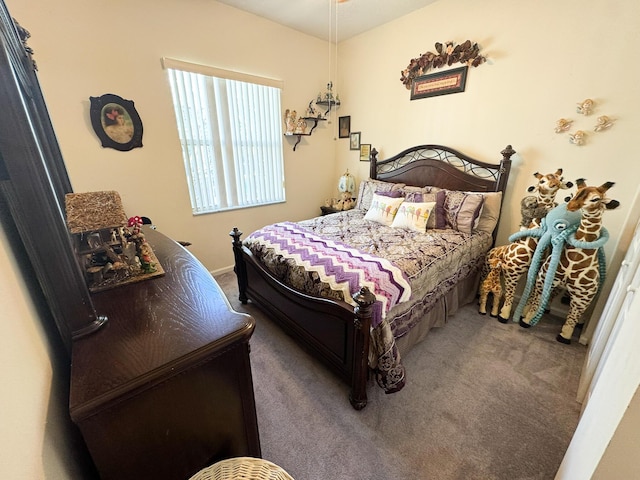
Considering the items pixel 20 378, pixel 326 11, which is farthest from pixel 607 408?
pixel 326 11

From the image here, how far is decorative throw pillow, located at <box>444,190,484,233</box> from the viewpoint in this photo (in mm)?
2406

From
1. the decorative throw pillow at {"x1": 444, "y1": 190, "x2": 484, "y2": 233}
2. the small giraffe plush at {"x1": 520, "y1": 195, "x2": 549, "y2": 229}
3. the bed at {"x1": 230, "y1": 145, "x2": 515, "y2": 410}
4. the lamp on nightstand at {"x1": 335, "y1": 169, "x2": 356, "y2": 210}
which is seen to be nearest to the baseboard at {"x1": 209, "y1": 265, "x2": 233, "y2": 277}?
the bed at {"x1": 230, "y1": 145, "x2": 515, "y2": 410}

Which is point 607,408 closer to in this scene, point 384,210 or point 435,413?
point 435,413

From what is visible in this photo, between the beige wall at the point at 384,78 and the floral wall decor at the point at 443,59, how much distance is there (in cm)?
8

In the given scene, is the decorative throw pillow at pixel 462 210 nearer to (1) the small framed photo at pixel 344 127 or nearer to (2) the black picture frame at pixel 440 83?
(2) the black picture frame at pixel 440 83

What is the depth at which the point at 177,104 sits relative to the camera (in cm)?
257

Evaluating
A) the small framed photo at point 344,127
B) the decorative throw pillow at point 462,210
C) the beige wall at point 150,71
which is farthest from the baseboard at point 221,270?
the decorative throw pillow at point 462,210

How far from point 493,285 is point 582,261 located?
24.3 inches

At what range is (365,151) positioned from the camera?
3615 millimetres

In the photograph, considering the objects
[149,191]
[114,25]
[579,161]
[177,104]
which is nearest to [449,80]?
[579,161]

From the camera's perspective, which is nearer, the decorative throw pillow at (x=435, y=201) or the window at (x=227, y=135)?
the decorative throw pillow at (x=435, y=201)

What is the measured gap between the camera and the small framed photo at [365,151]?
11.7 ft

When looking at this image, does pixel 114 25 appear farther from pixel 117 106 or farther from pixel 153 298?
pixel 153 298

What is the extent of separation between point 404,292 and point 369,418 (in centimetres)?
74
